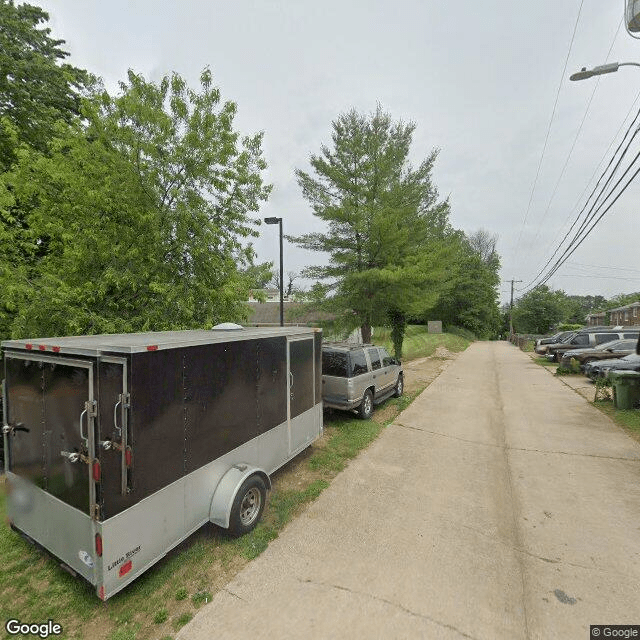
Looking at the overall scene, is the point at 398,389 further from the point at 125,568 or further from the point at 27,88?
the point at 27,88

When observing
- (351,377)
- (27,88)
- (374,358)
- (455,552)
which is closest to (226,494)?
(455,552)

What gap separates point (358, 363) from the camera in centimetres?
889

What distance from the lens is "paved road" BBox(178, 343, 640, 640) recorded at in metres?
3.11

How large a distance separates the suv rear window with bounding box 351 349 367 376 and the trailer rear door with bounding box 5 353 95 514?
20.2ft

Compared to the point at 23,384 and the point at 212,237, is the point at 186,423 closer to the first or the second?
the point at 23,384

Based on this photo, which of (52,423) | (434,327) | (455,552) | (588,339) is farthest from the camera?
(434,327)

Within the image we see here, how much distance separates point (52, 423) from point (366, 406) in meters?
7.08

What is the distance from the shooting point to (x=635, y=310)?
48125mm

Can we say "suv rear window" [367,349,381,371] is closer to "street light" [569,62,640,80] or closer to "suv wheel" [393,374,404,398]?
"suv wheel" [393,374,404,398]

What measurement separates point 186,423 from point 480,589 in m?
3.43

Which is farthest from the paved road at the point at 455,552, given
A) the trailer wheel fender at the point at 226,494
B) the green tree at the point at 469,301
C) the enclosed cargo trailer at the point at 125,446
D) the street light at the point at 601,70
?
the green tree at the point at 469,301

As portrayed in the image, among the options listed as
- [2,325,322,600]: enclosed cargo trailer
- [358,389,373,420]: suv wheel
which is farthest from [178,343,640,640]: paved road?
[358,389,373,420]: suv wheel

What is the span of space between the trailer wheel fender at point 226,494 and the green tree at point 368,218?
360 inches

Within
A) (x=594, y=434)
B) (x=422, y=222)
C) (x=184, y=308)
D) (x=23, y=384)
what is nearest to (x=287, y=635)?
(x=23, y=384)
